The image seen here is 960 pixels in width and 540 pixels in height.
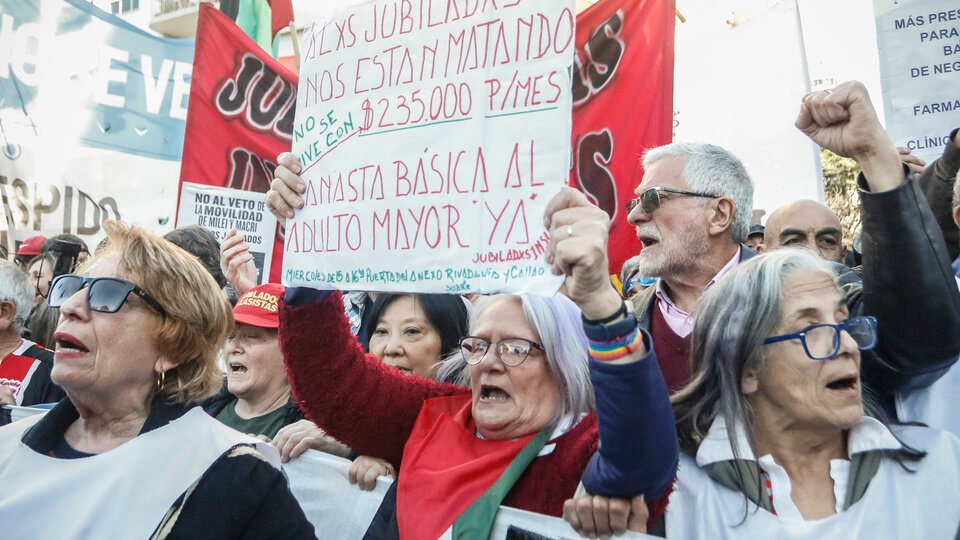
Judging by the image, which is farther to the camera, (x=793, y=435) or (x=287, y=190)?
(x=287, y=190)

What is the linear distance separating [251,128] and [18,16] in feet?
6.33

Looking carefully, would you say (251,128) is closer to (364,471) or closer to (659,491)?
(364,471)

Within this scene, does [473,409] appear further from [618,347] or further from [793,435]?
[793,435]

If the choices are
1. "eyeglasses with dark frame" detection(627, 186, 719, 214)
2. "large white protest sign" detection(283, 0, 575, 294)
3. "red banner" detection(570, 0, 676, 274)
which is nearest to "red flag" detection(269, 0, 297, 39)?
"red banner" detection(570, 0, 676, 274)

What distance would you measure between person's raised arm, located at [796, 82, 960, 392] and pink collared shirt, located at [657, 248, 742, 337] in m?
0.73

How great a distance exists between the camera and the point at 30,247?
589 cm

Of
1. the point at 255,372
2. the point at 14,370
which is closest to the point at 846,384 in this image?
the point at 255,372

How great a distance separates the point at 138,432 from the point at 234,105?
3325 millimetres

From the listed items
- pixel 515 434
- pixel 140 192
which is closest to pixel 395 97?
pixel 515 434

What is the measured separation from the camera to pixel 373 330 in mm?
3369

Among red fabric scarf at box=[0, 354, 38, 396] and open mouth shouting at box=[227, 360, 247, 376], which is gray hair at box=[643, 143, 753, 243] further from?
red fabric scarf at box=[0, 354, 38, 396]

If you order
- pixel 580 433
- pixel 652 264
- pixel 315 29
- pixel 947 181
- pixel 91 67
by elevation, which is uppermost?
pixel 91 67

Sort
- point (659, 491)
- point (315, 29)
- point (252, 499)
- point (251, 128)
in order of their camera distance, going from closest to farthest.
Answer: point (659, 491)
point (252, 499)
point (315, 29)
point (251, 128)

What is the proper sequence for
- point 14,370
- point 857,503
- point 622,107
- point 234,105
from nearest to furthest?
point 857,503 < point 14,370 < point 622,107 < point 234,105
